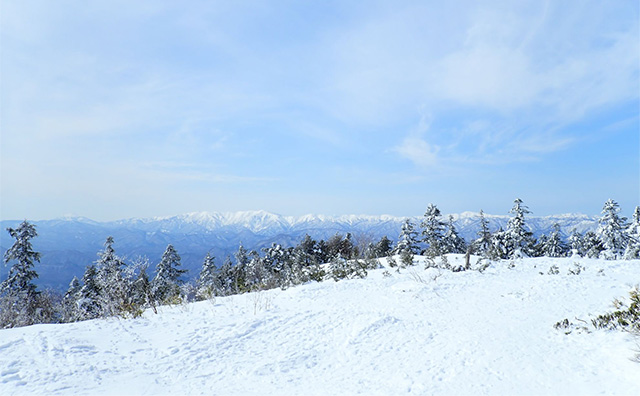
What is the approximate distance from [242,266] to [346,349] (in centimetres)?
4346

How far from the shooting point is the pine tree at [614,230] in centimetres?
2627

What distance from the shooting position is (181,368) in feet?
18.9

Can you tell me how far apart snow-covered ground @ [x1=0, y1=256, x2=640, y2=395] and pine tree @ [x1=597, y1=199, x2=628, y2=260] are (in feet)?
72.9

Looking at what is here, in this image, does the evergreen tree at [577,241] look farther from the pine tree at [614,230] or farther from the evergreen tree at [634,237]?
the evergreen tree at [634,237]

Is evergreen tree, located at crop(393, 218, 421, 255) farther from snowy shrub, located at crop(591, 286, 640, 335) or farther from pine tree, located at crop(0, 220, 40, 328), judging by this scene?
pine tree, located at crop(0, 220, 40, 328)

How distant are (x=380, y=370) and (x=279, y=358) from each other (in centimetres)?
210

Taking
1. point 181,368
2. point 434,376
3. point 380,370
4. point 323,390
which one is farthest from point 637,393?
point 181,368

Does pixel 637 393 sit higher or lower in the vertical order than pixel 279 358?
higher

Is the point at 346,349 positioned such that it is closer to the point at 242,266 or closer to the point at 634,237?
the point at 634,237

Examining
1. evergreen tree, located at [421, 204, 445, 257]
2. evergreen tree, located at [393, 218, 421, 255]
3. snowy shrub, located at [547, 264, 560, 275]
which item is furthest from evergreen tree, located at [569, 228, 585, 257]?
snowy shrub, located at [547, 264, 560, 275]

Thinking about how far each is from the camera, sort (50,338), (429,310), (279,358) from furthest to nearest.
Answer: (429,310)
(50,338)
(279,358)

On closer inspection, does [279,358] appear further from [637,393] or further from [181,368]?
[637,393]

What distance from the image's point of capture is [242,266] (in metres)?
47.3

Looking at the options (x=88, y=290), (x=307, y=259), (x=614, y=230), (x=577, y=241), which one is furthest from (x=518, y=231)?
(x=88, y=290)
